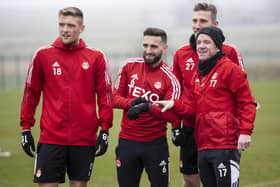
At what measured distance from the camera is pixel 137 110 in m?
6.25

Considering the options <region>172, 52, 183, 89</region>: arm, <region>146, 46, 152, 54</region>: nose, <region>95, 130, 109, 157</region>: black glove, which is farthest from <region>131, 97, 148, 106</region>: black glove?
<region>172, 52, 183, 89</region>: arm

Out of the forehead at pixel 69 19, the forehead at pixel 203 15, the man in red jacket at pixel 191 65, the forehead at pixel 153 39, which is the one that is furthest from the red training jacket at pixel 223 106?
the forehead at pixel 69 19

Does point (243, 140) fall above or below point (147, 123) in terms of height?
above

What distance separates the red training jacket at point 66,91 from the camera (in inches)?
261

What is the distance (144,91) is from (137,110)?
2.31 ft

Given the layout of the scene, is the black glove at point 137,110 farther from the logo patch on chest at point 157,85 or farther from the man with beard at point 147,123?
the logo patch on chest at point 157,85

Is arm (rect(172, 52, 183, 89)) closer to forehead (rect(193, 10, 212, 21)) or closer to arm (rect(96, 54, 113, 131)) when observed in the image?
forehead (rect(193, 10, 212, 21))

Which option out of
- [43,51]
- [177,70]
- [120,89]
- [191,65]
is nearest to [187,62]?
[191,65]

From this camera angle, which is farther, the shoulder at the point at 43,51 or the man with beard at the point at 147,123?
the man with beard at the point at 147,123

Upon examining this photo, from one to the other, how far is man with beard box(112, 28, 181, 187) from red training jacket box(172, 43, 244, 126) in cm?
58

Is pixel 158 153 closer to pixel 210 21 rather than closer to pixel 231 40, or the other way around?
pixel 210 21

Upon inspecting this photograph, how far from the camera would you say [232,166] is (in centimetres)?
612

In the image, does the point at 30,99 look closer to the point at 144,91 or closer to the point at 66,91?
the point at 66,91

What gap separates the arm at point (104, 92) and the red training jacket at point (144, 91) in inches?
4.2
